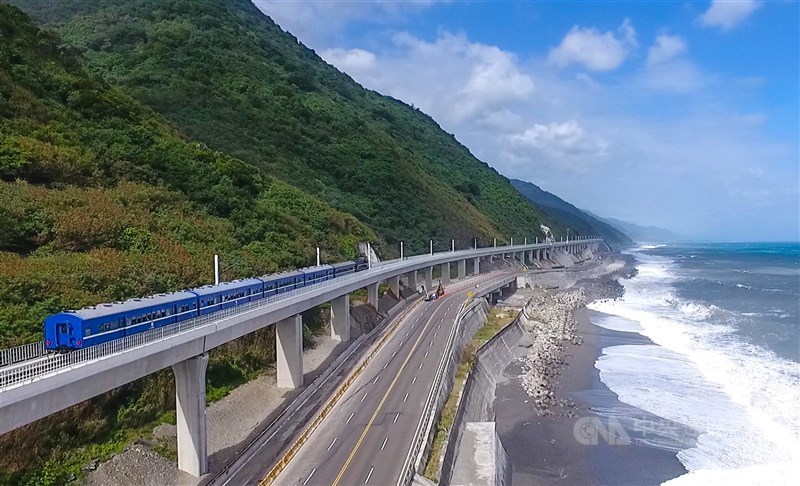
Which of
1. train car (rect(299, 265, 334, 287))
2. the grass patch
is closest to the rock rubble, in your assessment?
the grass patch

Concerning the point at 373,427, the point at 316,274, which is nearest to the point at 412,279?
the point at 316,274

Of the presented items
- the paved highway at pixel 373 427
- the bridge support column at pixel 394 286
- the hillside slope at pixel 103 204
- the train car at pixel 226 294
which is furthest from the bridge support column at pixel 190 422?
the bridge support column at pixel 394 286

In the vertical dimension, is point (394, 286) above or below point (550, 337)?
above

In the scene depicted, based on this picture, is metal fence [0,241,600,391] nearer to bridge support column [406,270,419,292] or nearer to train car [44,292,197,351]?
train car [44,292,197,351]

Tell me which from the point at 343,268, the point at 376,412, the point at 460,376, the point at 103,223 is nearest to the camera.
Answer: the point at 376,412

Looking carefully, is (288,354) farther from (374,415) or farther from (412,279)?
(412,279)

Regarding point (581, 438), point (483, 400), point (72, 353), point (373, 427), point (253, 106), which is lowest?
point (581, 438)

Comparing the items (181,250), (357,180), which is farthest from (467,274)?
(181,250)
